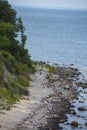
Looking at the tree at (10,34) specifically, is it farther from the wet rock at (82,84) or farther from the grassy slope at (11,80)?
the wet rock at (82,84)

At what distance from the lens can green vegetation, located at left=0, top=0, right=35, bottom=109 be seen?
51.2 metres

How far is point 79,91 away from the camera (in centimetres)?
6519

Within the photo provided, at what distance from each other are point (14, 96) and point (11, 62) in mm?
10905

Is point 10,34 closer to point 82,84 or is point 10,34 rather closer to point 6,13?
point 6,13

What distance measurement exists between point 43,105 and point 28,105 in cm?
269

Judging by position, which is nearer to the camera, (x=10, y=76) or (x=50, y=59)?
(x=10, y=76)

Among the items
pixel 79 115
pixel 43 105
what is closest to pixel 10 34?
pixel 43 105

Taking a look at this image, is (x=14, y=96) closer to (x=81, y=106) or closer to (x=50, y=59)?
(x=81, y=106)

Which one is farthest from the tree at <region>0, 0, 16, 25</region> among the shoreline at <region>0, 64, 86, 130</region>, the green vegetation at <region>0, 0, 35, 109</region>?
the shoreline at <region>0, 64, 86, 130</region>

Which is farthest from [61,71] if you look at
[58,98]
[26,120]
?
[26,120]

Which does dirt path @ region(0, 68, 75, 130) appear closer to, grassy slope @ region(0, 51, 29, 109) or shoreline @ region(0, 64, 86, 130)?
shoreline @ region(0, 64, 86, 130)

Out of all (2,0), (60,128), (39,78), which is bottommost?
(60,128)

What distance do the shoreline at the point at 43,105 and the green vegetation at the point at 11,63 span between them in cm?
131

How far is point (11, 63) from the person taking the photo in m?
61.2
